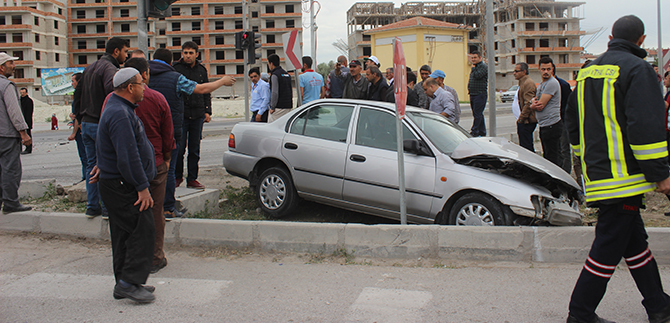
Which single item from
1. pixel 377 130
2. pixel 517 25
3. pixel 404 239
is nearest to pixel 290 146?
pixel 377 130

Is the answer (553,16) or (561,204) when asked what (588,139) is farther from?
(553,16)

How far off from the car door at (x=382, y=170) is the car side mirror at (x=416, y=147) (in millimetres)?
51

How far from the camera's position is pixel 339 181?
19.6 ft

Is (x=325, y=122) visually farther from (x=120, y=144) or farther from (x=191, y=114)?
(x=120, y=144)

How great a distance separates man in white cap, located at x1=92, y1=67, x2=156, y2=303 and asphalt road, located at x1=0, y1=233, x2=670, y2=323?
24 centimetres

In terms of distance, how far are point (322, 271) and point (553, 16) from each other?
91.8 m

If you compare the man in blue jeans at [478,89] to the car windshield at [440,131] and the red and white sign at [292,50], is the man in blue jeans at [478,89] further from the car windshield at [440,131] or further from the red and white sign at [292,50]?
the car windshield at [440,131]

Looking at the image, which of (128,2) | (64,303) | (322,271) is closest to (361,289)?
(322,271)

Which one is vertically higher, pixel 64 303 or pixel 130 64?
pixel 130 64

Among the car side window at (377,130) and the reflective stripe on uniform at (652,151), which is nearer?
the reflective stripe on uniform at (652,151)

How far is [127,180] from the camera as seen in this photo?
3863mm

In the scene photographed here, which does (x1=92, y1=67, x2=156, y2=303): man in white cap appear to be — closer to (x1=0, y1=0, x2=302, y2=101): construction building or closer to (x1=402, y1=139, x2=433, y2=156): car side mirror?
(x1=402, y1=139, x2=433, y2=156): car side mirror

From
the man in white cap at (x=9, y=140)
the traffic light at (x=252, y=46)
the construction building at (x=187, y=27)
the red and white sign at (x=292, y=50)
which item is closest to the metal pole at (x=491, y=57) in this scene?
the red and white sign at (x=292, y=50)

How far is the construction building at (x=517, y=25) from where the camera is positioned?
8075 centimetres
